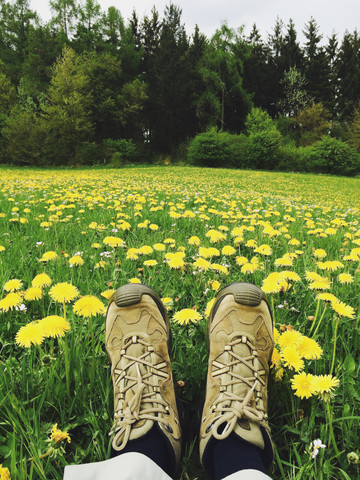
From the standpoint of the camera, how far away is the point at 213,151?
736 inches

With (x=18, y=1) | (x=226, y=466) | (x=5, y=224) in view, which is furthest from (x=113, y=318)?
(x=18, y=1)

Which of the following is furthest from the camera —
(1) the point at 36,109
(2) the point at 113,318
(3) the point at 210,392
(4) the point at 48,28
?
(4) the point at 48,28

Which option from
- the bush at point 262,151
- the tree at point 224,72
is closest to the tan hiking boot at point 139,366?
the bush at point 262,151

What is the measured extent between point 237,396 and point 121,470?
350 millimetres

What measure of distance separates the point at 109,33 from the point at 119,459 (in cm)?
3169

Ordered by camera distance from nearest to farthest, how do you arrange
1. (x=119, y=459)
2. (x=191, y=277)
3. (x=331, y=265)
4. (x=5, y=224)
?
1. (x=119, y=459)
2. (x=331, y=265)
3. (x=191, y=277)
4. (x=5, y=224)

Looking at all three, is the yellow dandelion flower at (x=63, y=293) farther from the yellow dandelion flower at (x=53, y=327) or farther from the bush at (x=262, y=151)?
the bush at (x=262, y=151)

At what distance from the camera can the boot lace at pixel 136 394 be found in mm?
728

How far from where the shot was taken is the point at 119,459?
2.11 ft

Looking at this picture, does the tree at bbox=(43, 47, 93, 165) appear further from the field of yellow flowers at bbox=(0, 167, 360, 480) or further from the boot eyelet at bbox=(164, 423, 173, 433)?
the boot eyelet at bbox=(164, 423, 173, 433)

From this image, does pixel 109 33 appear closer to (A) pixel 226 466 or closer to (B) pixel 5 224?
(B) pixel 5 224

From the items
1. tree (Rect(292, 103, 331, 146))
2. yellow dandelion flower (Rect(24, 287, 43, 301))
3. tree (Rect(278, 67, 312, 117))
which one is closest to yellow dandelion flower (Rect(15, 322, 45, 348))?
yellow dandelion flower (Rect(24, 287, 43, 301))

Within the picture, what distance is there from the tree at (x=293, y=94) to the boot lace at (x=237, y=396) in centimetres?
3080

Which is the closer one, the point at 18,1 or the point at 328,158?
the point at 328,158
